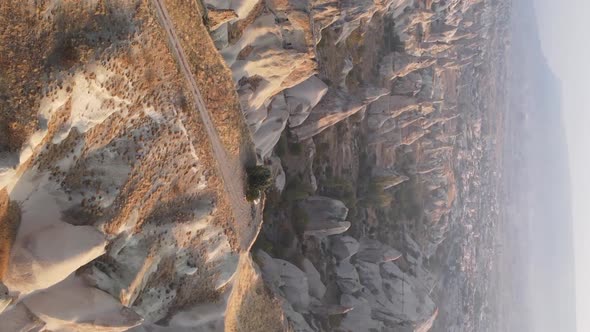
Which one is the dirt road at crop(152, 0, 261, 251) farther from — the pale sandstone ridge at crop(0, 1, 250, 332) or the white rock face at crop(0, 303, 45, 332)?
the white rock face at crop(0, 303, 45, 332)

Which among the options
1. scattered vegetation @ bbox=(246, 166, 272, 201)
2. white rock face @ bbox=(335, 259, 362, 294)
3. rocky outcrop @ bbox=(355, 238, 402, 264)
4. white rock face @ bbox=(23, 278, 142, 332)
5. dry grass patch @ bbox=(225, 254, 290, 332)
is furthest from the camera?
rocky outcrop @ bbox=(355, 238, 402, 264)

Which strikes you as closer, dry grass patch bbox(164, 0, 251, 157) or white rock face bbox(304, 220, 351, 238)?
dry grass patch bbox(164, 0, 251, 157)

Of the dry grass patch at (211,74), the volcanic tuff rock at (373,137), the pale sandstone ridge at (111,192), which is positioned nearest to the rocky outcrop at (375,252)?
the volcanic tuff rock at (373,137)

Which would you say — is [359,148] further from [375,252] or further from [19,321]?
[19,321]

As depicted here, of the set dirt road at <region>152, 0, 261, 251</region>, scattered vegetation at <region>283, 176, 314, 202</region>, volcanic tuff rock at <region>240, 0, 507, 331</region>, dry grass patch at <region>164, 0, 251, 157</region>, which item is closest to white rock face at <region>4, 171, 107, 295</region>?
dirt road at <region>152, 0, 261, 251</region>

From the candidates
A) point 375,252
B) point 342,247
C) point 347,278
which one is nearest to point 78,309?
point 342,247

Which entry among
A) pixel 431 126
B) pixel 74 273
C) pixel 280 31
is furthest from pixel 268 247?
pixel 431 126

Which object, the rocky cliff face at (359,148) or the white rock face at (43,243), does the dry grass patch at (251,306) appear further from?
the white rock face at (43,243)

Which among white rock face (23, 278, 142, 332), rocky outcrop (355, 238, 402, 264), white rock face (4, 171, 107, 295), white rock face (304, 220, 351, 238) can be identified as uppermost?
white rock face (4, 171, 107, 295)
